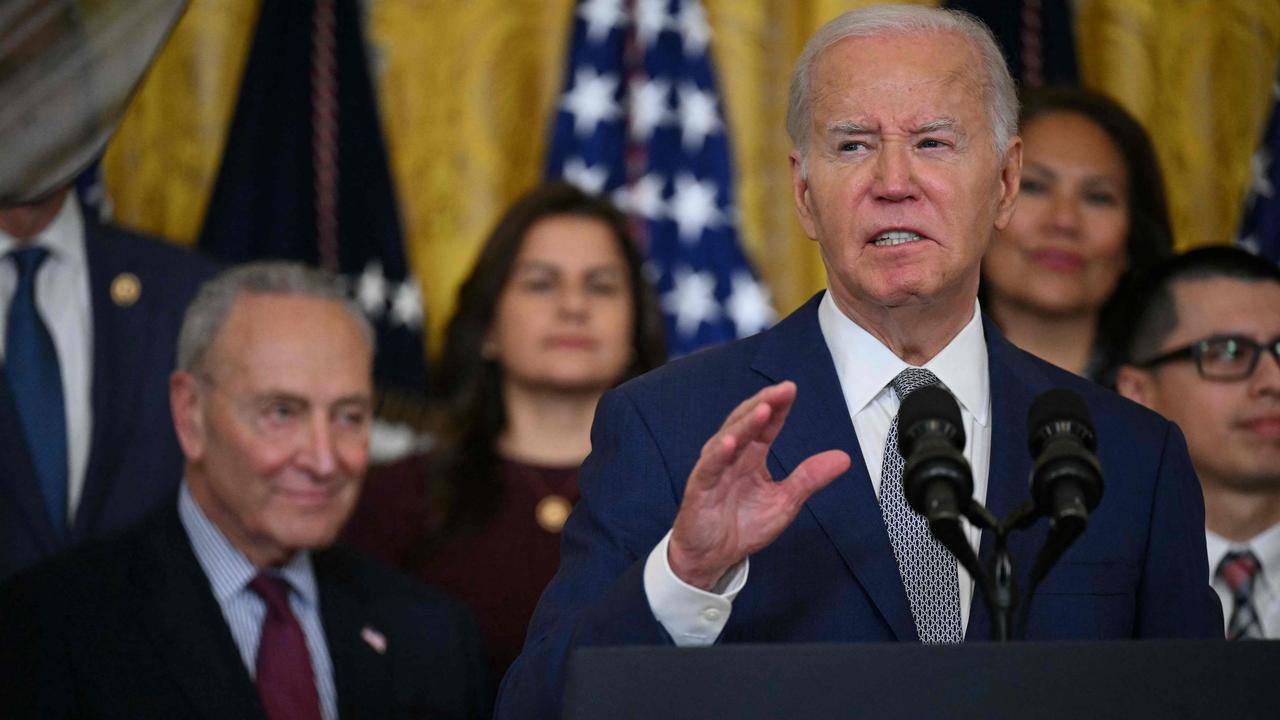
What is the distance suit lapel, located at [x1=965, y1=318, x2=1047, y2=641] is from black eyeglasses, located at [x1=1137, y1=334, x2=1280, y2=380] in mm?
1327

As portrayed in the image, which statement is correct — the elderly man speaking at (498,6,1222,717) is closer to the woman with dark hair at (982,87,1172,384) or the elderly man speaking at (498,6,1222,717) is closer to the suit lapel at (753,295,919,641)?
the suit lapel at (753,295,919,641)

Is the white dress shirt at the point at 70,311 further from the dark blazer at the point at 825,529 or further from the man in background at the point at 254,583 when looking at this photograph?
the dark blazer at the point at 825,529

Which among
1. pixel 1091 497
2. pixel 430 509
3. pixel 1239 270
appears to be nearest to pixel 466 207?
pixel 430 509

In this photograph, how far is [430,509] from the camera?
162 inches

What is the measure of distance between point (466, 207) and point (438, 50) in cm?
46

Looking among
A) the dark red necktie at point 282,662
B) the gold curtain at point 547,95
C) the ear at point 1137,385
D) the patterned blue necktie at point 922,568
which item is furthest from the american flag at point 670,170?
the patterned blue necktie at point 922,568

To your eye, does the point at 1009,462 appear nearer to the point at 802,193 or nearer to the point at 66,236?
the point at 802,193

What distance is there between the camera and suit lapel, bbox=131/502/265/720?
10.7 ft

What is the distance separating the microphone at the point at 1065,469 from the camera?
1.83m

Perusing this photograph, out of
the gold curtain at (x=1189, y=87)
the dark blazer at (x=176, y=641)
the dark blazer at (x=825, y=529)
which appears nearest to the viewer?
the dark blazer at (x=825, y=529)

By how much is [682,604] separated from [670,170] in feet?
9.94

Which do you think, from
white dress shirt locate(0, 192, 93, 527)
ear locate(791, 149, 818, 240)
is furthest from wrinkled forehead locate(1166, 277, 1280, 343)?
white dress shirt locate(0, 192, 93, 527)

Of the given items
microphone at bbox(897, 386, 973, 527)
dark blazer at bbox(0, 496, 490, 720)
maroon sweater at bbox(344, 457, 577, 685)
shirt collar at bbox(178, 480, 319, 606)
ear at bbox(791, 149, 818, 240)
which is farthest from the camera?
maroon sweater at bbox(344, 457, 577, 685)

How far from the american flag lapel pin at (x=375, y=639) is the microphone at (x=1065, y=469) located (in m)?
1.94
